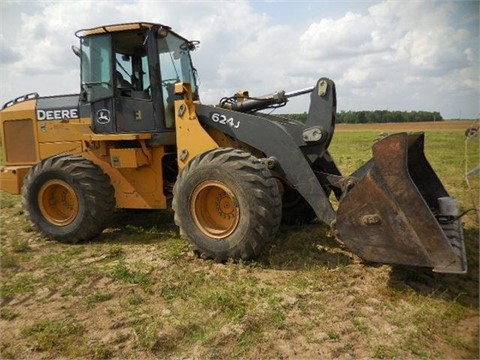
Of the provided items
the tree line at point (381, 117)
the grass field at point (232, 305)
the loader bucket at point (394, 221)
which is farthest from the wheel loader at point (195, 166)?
the tree line at point (381, 117)

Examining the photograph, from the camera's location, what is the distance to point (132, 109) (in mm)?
6000

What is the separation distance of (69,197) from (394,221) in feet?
15.2

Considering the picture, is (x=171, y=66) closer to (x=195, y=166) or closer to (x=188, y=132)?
(x=188, y=132)

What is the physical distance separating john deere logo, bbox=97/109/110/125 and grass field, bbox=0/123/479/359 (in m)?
1.83

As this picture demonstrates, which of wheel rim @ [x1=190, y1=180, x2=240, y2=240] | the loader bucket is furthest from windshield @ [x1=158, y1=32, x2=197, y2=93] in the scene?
the loader bucket

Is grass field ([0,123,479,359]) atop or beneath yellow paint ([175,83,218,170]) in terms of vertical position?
beneath

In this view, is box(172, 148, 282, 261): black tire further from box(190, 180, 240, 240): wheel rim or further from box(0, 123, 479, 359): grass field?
box(0, 123, 479, 359): grass field

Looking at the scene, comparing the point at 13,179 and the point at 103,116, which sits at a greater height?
the point at 103,116

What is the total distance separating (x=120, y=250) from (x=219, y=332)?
2641 millimetres

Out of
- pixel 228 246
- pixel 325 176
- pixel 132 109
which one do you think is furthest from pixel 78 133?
pixel 325 176

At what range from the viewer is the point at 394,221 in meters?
3.89

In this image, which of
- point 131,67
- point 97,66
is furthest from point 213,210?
point 97,66

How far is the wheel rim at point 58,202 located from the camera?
6043 millimetres

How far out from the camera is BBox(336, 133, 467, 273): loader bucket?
370 centimetres
